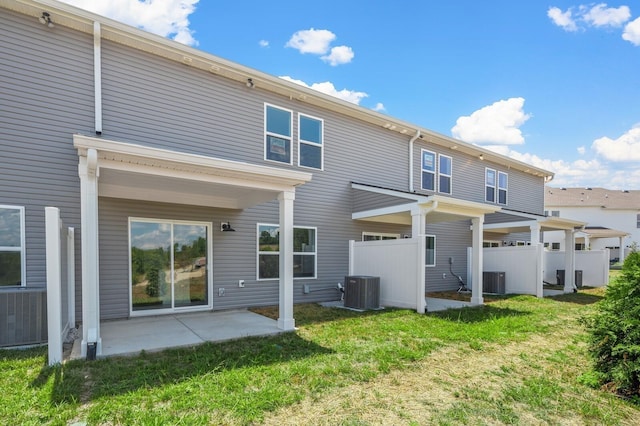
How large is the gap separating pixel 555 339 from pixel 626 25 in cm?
841

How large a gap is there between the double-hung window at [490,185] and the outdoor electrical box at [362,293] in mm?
8331

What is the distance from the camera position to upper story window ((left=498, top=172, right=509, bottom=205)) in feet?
50.3

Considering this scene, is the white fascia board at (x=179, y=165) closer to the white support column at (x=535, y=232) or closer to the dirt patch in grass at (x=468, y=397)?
the dirt patch in grass at (x=468, y=397)

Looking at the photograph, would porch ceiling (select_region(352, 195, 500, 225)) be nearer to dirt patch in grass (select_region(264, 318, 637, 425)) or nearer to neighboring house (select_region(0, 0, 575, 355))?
neighboring house (select_region(0, 0, 575, 355))

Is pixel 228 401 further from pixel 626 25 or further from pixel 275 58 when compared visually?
pixel 626 25

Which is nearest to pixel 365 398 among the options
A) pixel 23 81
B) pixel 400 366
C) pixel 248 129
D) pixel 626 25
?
pixel 400 366

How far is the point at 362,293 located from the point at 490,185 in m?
9.31

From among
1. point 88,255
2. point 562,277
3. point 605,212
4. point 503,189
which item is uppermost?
point 503,189

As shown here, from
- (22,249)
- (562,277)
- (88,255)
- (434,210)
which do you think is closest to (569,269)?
(562,277)

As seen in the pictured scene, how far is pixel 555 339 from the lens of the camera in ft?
20.1

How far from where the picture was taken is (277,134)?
29.7ft

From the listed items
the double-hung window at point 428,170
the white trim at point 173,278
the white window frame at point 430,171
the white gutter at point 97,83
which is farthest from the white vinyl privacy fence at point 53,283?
the double-hung window at point 428,170

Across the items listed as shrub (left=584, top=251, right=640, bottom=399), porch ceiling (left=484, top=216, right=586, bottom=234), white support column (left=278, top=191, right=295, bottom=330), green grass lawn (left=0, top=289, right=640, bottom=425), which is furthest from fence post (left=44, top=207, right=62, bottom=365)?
porch ceiling (left=484, top=216, right=586, bottom=234)

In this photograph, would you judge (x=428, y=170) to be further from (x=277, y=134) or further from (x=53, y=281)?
(x=53, y=281)
